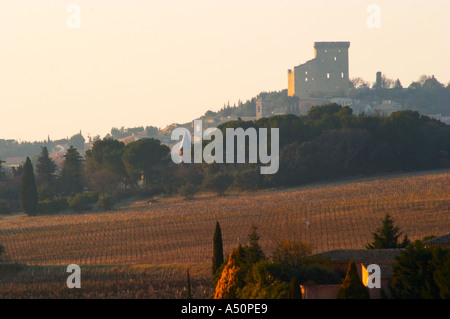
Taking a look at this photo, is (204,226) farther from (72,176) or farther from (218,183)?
(72,176)

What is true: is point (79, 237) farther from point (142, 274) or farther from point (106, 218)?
point (142, 274)

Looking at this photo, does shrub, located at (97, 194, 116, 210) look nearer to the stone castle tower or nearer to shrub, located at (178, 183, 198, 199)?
shrub, located at (178, 183, 198, 199)

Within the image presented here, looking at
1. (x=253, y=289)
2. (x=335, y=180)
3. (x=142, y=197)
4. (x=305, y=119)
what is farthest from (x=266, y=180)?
(x=253, y=289)

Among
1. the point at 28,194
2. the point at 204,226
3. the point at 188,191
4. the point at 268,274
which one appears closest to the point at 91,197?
the point at 28,194

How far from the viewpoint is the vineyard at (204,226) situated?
37594 mm

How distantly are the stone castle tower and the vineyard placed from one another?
7771 centimetres

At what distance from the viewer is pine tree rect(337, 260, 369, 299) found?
74.2 ft

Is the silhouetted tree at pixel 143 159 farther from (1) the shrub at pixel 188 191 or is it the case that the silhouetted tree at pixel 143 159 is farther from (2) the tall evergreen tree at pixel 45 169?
(2) the tall evergreen tree at pixel 45 169

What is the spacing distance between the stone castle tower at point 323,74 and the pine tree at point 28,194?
270 ft

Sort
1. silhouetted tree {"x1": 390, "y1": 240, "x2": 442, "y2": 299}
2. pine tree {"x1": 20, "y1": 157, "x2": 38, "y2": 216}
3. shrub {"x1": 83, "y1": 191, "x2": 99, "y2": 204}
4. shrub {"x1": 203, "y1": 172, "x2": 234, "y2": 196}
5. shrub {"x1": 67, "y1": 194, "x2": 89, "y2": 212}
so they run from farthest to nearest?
shrub {"x1": 203, "y1": 172, "x2": 234, "y2": 196} → shrub {"x1": 83, "y1": 191, "x2": 99, "y2": 204} → shrub {"x1": 67, "y1": 194, "x2": 89, "y2": 212} → pine tree {"x1": 20, "y1": 157, "x2": 38, "y2": 216} → silhouetted tree {"x1": 390, "y1": 240, "x2": 442, "y2": 299}

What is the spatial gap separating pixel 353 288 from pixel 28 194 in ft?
142

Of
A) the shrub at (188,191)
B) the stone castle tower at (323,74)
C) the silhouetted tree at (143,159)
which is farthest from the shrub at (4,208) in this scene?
the stone castle tower at (323,74)

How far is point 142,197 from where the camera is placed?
229ft

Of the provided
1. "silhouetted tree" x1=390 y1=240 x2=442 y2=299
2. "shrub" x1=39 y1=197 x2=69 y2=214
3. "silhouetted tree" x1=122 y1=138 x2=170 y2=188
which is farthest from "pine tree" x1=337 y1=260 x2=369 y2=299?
"silhouetted tree" x1=122 y1=138 x2=170 y2=188
